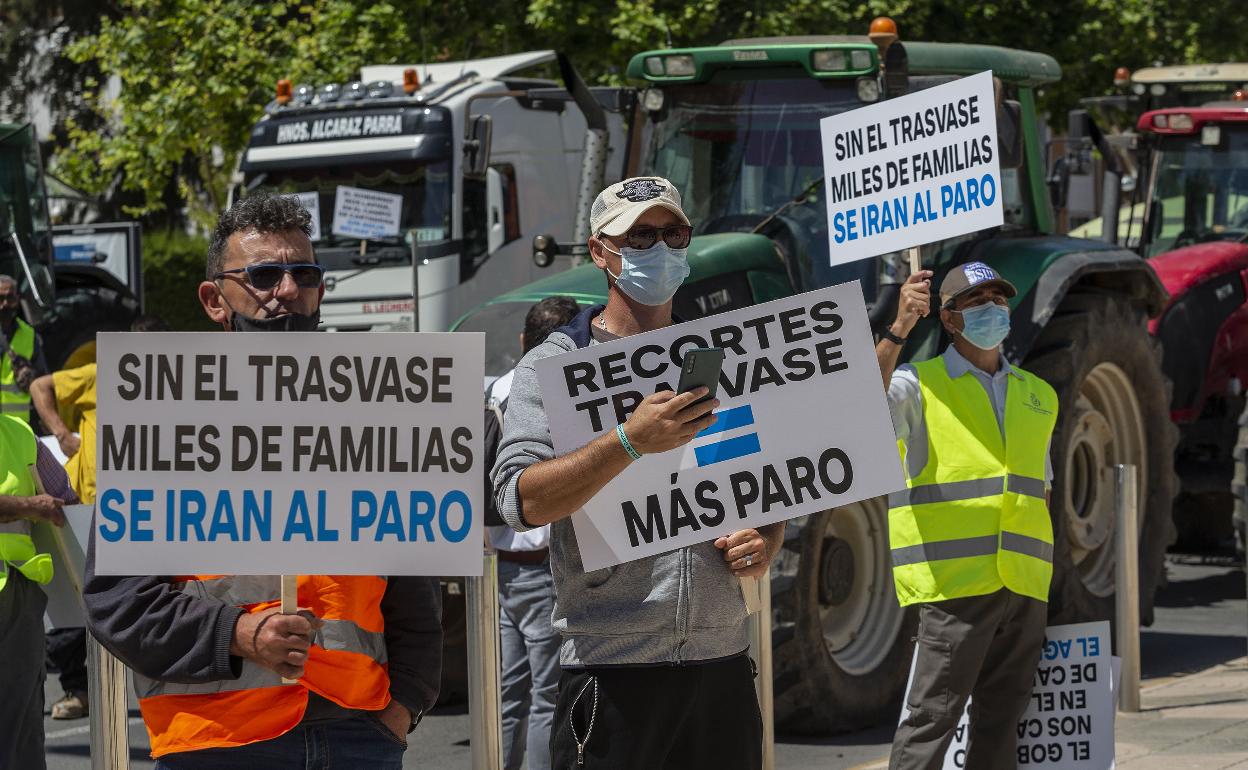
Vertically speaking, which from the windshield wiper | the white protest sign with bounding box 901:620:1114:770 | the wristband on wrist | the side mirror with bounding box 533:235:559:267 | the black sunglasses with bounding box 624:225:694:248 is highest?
the side mirror with bounding box 533:235:559:267

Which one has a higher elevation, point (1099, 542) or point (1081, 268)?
point (1081, 268)

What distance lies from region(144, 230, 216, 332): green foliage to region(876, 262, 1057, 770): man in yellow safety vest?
61.9ft

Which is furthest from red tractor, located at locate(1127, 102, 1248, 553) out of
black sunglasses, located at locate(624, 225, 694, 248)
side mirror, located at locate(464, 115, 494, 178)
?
black sunglasses, located at locate(624, 225, 694, 248)

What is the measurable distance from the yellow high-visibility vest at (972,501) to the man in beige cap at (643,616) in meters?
2.01

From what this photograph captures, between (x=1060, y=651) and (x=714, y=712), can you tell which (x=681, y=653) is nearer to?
(x=714, y=712)

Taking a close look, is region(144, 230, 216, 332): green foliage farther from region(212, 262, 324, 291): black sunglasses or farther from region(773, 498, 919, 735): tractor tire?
region(212, 262, 324, 291): black sunglasses

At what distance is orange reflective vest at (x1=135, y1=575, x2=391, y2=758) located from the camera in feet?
10.9

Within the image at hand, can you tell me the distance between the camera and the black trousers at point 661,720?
3.81 meters

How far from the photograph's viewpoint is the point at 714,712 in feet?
12.6

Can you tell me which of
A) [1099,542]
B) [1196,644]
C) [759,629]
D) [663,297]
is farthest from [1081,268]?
[663,297]

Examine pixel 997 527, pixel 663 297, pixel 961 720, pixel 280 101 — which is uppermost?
pixel 280 101

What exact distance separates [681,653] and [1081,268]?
5225mm

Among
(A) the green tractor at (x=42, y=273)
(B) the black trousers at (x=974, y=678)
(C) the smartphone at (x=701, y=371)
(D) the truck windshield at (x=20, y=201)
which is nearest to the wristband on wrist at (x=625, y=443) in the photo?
(C) the smartphone at (x=701, y=371)

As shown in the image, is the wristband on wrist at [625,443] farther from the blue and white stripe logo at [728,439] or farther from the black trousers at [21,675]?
the black trousers at [21,675]
